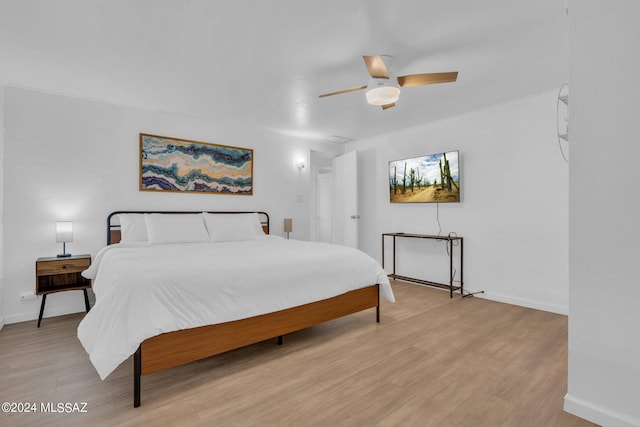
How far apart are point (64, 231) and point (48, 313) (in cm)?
97

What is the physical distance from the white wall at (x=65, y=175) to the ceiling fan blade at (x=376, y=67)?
2.94m

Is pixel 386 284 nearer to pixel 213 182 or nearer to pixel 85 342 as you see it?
pixel 85 342

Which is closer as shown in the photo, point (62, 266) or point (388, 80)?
point (388, 80)

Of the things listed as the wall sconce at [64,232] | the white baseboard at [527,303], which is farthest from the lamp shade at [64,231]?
the white baseboard at [527,303]

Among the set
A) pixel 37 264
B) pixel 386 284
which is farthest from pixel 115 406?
pixel 386 284

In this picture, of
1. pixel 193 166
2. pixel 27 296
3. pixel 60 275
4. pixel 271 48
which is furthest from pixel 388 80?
pixel 27 296

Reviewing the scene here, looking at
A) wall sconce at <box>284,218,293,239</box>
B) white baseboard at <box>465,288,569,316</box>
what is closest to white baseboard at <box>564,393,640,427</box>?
white baseboard at <box>465,288,569,316</box>

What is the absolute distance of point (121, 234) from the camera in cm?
362

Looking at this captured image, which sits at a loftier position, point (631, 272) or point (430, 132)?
point (430, 132)

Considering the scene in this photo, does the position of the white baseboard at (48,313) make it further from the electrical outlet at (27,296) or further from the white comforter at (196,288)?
the white comforter at (196,288)

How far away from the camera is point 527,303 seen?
368cm

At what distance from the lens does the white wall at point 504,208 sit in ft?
11.4

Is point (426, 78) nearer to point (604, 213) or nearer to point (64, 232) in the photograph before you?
point (604, 213)

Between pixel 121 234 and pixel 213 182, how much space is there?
139cm
